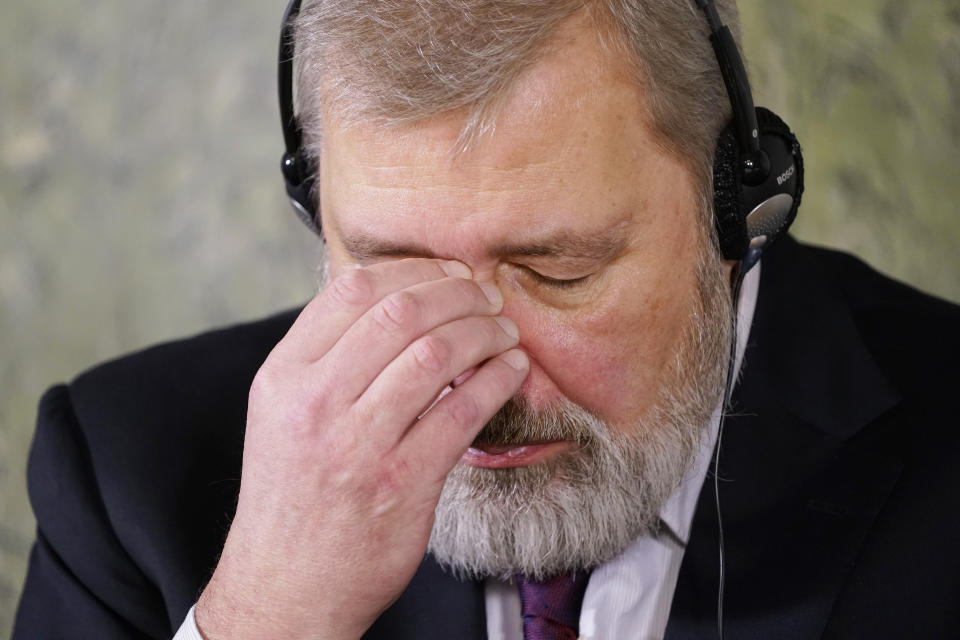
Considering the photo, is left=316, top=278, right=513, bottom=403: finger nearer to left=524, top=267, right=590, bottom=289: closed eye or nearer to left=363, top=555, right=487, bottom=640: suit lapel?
left=524, top=267, right=590, bottom=289: closed eye

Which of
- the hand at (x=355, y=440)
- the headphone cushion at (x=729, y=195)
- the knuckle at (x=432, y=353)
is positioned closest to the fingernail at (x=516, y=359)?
the hand at (x=355, y=440)

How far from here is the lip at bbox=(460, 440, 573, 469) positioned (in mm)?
1438

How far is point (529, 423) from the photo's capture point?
1.40 meters

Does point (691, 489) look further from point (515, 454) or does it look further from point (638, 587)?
point (515, 454)

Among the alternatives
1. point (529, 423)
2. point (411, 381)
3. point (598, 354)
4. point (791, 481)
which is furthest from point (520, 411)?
point (791, 481)

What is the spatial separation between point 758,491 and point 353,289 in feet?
2.46

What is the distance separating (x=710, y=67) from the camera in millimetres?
1480

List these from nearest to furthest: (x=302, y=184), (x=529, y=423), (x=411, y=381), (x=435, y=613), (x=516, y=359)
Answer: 1. (x=411, y=381)
2. (x=516, y=359)
3. (x=529, y=423)
4. (x=435, y=613)
5. (x=302, y=184)

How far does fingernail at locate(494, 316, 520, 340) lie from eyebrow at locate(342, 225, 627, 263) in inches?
3.5

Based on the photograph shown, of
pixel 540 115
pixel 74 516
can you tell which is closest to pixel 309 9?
pixel 540 115

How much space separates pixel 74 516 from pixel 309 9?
0.89 metres

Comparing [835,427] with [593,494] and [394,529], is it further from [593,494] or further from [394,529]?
[394,529]

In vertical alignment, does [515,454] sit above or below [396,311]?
below

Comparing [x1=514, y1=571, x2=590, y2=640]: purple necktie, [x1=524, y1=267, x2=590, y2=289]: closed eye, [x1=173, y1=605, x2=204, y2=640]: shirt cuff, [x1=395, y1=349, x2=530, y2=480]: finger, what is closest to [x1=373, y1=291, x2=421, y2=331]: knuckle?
[x1=395, y1=349, x2=530, y2=480]: finger
